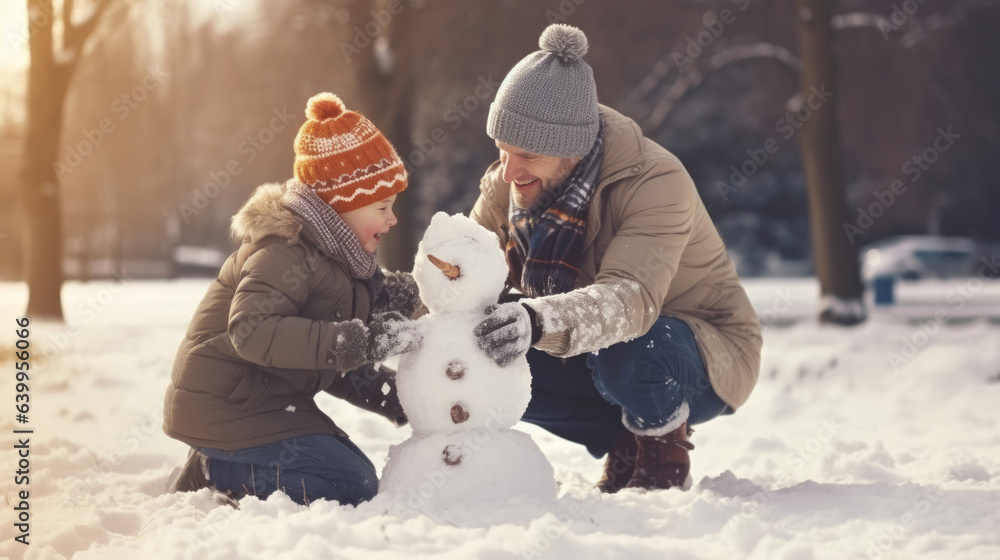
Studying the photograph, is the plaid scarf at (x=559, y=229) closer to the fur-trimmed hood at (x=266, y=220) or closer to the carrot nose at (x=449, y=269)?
the carrot nose at (x=449, y=269)

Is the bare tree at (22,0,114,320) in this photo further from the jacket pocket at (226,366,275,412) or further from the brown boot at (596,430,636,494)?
the brown boot at (596,430,636,494)

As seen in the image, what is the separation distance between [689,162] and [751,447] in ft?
43.3

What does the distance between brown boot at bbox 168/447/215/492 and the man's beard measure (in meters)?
1.49

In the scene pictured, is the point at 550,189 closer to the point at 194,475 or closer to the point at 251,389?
the point at 251,389

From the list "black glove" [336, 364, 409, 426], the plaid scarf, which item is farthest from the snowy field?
the plaid scarf

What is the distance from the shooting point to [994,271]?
18.5m

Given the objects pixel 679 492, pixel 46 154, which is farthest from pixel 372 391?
pixel 46 154

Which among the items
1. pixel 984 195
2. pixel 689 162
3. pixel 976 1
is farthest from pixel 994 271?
pixel 976 1

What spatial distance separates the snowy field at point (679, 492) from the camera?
2332 millimetres

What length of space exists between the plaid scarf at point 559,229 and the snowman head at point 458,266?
42 cm

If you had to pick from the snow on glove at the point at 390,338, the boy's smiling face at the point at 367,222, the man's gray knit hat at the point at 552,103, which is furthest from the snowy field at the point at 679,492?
the man's gray knit hat at the point at 552,103

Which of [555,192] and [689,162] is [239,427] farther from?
[689,162]

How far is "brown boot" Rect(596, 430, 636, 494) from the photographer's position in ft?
11.3

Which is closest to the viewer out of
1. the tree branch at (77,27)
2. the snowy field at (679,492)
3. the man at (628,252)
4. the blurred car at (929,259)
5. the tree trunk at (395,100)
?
the snowy field at (679,492)
